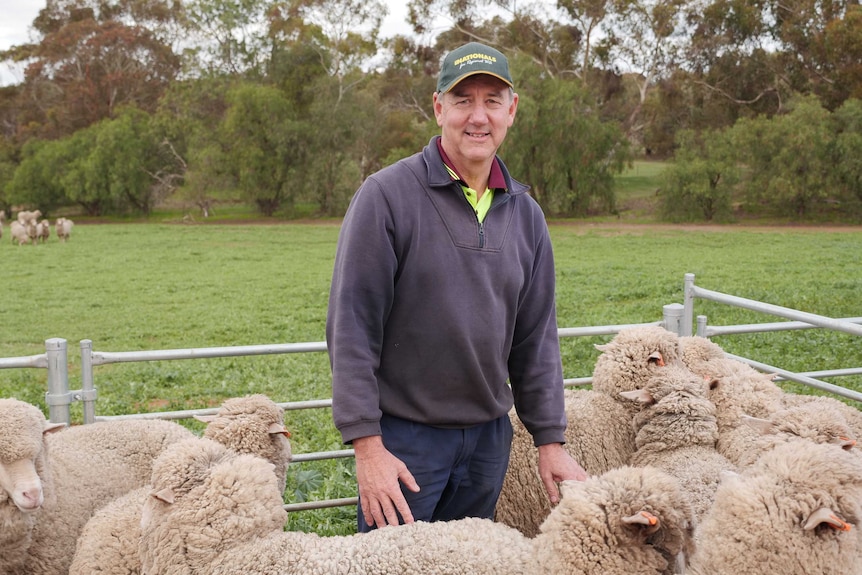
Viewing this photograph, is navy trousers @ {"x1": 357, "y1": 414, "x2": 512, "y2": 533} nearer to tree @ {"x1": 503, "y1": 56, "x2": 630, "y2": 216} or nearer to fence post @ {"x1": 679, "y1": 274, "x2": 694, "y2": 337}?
fence post @ {"x1": 679, "y1": 274, "x2": 694, "y2": 337}

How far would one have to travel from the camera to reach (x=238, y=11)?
46.2m

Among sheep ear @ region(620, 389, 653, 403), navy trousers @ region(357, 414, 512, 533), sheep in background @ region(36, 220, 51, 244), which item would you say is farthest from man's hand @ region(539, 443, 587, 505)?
sheep in background @ region(36, 220, 51, 244)

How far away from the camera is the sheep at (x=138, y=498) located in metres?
2.91

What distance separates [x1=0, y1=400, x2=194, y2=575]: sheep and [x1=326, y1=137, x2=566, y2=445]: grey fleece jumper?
1409 mm

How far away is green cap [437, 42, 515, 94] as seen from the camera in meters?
2.65

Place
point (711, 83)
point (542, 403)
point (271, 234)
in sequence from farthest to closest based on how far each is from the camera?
1. point (711, 83)
2. point (271, 234)
3. point (542, 403)

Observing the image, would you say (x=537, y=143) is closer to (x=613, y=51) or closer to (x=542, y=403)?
(x=613, y=51)

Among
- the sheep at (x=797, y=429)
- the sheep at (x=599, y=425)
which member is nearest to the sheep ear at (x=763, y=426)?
the sheep at (x=797, y=429)

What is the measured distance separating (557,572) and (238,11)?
1902 inches

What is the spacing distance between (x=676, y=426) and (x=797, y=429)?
60 cm

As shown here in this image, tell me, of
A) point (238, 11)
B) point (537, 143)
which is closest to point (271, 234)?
point (537, 143)

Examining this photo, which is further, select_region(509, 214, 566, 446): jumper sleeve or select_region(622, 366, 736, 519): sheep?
select_region(622, 366, 736, 519): sheep

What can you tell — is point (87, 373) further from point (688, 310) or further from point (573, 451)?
point (688, 310)

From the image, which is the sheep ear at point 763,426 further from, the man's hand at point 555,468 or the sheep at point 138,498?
the sheep at point 138,498
